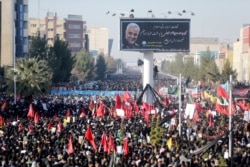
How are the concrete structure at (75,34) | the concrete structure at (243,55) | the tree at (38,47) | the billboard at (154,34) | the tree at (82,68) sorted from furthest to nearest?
the concrete structure at (75,34) < the tree at (82,68) < the concrete structure at (243,55) < the tree at (38,47) < the billboard at (154,34)

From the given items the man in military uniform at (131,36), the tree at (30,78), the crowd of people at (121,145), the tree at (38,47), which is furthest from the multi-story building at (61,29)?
the crowd of people at (121,145)

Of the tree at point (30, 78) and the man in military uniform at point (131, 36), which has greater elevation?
the man in military uniform at point (131, 36)

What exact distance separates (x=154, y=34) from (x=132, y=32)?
1795mm

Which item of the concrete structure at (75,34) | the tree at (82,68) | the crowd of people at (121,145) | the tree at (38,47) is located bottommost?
the crowd of people at (121,145)

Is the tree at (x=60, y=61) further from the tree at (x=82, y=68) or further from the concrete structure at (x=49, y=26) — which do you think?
the concrete structure at (x=49, y=26)

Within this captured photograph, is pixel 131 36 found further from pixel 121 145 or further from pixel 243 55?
pixel 243 55

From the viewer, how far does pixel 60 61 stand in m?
74.4

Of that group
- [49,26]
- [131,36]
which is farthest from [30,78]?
[49,26]

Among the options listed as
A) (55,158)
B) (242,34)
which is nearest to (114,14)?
(55,158)

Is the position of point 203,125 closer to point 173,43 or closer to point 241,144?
point 241,144

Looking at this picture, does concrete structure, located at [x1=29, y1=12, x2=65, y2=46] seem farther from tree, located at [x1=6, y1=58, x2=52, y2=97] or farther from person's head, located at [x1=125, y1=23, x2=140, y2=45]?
tree, located at [x1=6, y1=58, x2=52, y2=97]

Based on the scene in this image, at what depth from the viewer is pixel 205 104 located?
45531 mm

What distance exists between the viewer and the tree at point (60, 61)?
72625 mm

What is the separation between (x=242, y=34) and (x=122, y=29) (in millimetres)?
57490
